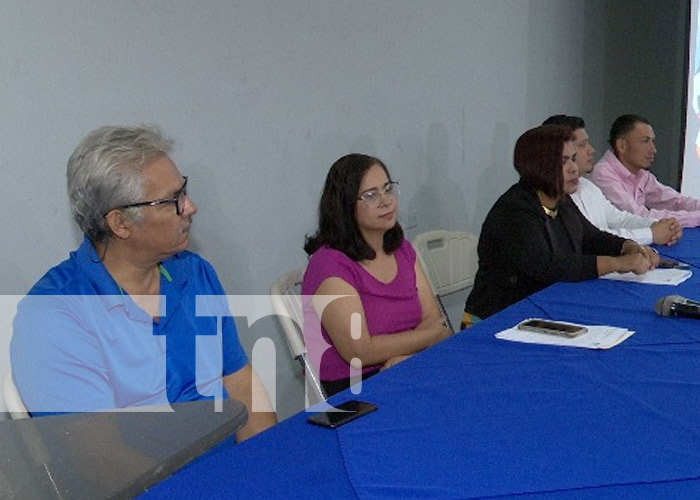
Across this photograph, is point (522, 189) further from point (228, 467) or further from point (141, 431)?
point (141, 431)

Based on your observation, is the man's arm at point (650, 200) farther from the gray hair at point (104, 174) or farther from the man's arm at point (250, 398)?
the gray hair at point (104, 174)

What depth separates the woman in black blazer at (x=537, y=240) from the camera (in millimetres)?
2887

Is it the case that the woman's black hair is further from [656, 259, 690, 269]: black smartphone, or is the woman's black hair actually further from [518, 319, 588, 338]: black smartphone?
[656, 259, 690, 269]: black smartphone

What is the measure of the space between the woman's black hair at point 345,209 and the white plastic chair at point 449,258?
61 cm

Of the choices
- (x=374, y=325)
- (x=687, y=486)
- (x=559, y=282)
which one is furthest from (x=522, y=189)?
(x=687, y=486)

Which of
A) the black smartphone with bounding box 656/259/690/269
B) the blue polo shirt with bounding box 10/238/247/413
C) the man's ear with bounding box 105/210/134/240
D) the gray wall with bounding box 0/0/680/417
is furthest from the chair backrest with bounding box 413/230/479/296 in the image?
the man's ear with bounding box 105/210/134/240

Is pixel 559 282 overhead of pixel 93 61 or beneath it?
beneath

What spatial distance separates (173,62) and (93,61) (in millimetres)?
324

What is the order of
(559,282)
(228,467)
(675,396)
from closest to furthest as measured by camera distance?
1. (228,467)
2. (675,396)
3. (559,282)

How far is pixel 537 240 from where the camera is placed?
9.78 ft

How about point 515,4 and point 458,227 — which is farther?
point 515,4

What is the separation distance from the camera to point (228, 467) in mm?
1411

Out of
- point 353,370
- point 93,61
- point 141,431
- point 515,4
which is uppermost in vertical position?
point 515,4

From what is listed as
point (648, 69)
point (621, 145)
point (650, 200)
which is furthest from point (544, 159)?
point (648, 69)
